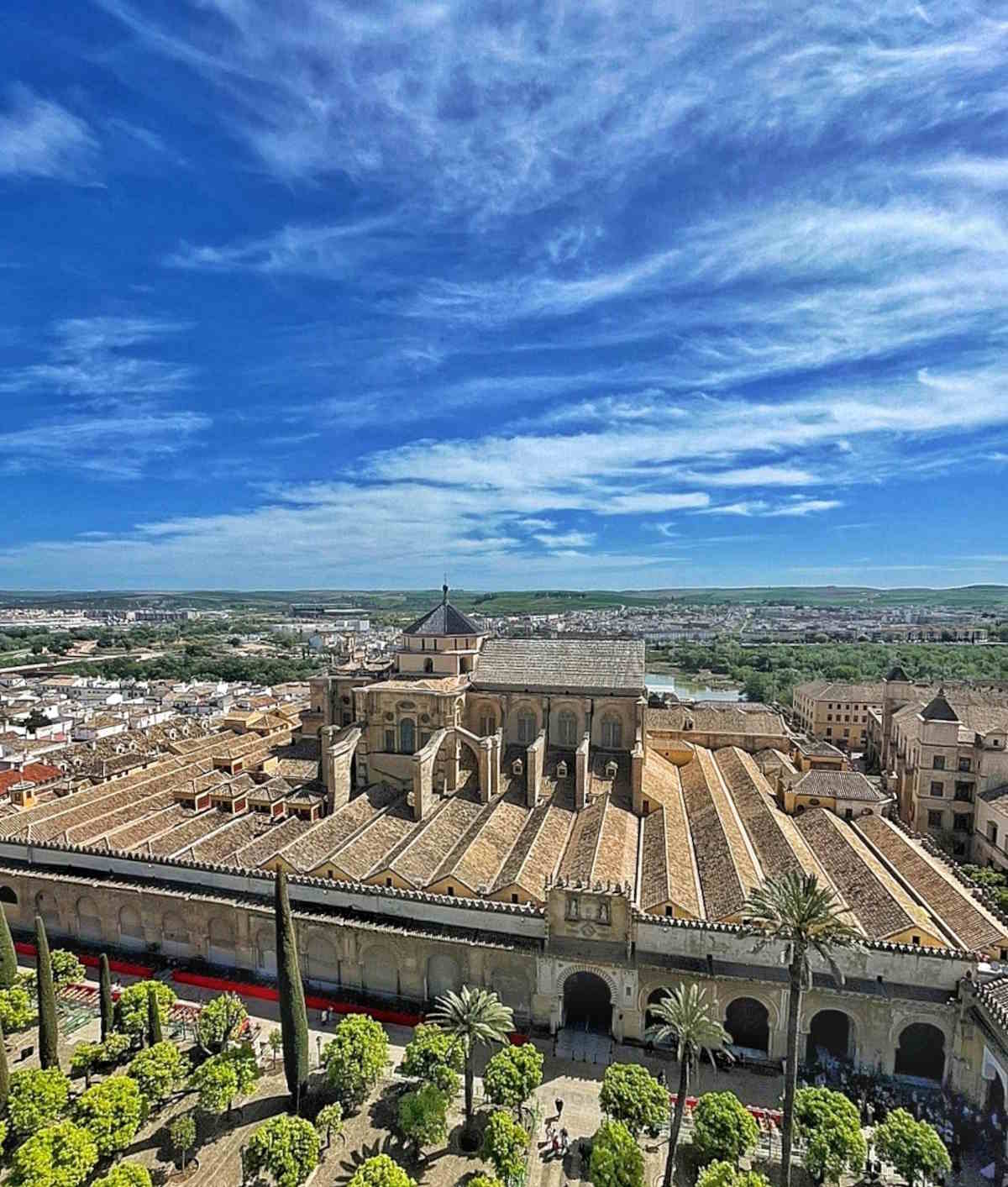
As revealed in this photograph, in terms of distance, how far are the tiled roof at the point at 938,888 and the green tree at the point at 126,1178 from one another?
93.2ft

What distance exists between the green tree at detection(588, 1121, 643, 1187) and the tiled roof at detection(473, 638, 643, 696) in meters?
24.8

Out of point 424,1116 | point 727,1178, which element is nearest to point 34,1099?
point 424,1116

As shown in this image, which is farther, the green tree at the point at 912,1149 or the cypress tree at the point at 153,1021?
the cypress tree at the point at 153,1021

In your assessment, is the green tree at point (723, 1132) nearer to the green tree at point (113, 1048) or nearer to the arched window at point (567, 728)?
the green tree at point (113, 1048)

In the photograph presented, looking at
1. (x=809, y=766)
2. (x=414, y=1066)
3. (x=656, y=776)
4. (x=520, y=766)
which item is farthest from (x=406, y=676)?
(x=809, y=766)

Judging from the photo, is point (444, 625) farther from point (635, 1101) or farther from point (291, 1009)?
point (635, 1101)

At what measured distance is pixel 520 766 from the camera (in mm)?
41406

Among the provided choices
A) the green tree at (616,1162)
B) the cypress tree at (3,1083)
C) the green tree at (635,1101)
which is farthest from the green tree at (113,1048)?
the green tree at (635,1101)

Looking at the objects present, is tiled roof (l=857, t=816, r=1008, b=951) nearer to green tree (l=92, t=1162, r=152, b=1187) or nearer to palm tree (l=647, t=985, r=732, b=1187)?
palm tree (l=647, t=985, r=732, b=1187)

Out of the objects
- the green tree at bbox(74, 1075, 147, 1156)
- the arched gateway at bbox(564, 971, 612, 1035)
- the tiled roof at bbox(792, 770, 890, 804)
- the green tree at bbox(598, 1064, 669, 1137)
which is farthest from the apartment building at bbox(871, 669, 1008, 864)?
the green tree at bbox(74, 1075, 147, 1156)

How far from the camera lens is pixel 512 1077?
21500 millimetres

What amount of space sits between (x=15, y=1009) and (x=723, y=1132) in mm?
25428

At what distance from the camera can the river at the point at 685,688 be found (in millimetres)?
114438

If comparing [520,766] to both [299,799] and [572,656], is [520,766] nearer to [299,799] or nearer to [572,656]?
[572,656]
